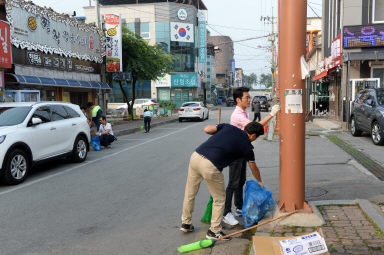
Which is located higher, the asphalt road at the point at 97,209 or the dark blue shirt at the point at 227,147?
the dark blue shirt at the point at 227,147

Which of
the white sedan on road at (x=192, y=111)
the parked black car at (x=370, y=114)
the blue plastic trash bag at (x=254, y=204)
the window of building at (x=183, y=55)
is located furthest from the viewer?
the window of building at (x=183, y=55)

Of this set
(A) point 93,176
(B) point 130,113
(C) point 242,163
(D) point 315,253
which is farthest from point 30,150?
(B) point 130,113

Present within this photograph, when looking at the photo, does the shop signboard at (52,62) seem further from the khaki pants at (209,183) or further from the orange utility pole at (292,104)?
the orange utility pole at (292,104)

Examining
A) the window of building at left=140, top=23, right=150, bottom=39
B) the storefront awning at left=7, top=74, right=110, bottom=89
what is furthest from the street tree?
the window of building at left=140, top=23, right=150, bottom=39

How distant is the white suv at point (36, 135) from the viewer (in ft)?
24.3

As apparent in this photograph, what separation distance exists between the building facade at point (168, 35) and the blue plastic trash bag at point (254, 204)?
47324 mm

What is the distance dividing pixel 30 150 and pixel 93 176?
4.72 ft

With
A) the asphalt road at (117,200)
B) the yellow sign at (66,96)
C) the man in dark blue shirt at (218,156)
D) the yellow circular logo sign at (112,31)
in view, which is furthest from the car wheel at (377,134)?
the yellow circular logo sign at (112,31)

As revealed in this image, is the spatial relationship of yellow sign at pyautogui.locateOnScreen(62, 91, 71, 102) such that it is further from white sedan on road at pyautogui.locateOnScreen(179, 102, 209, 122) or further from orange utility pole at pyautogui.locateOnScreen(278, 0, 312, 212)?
orange utility pole at pyautogui.locateOnScreen(278, 0, 312, 212)

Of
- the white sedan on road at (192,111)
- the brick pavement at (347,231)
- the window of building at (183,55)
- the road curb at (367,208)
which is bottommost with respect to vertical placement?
the brick pavement at (347,231)

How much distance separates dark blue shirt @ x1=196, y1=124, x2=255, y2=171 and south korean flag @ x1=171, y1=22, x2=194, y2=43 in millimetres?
50208

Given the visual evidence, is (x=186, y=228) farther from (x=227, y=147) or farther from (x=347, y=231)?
(x=347, y=231)

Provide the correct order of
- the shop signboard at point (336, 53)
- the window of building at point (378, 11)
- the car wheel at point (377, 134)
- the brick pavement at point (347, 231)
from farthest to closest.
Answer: the shop signboard at point (336, 53) → the window of building at point (378, 11) → the car wheel at point (377, 134) → the brick pavement at point (347, 231)

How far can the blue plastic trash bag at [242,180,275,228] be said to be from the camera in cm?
466
